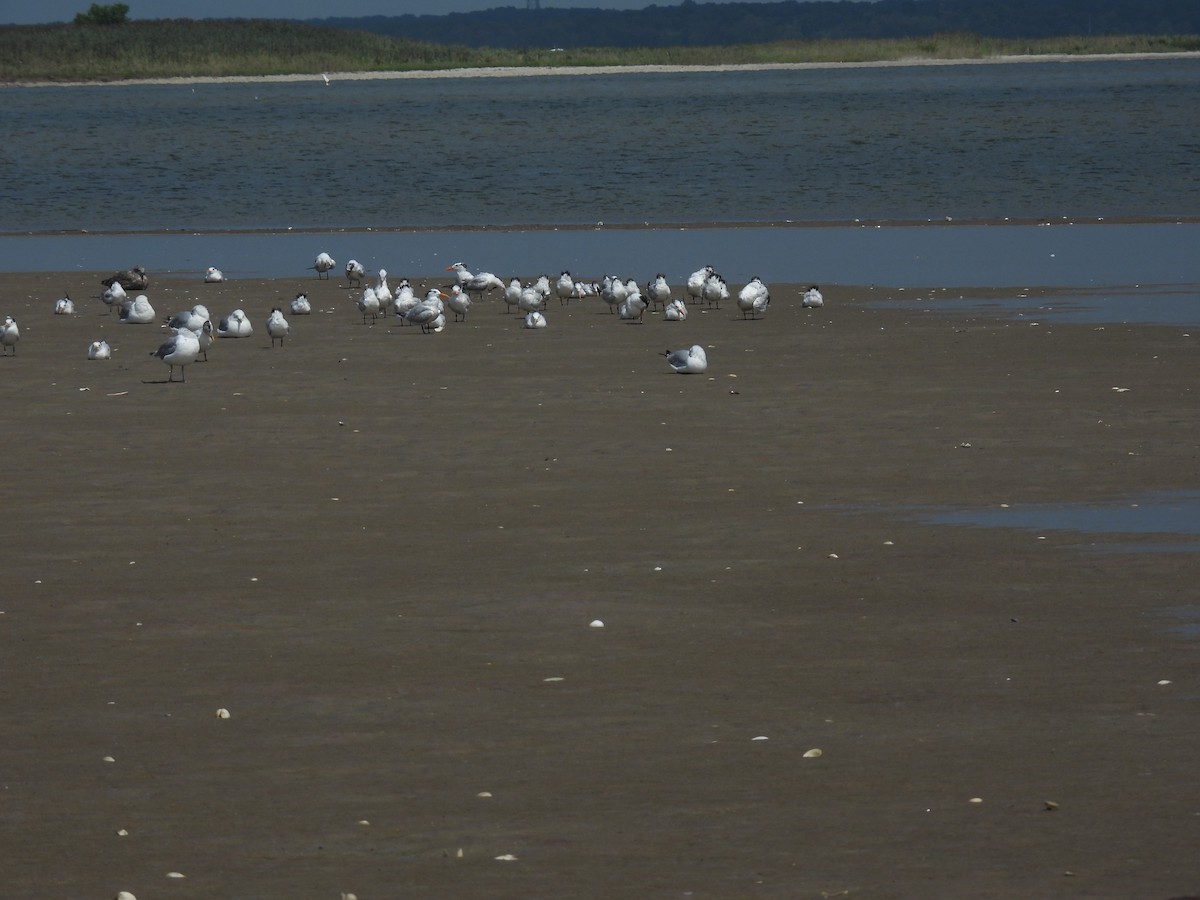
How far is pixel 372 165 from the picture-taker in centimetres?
7019

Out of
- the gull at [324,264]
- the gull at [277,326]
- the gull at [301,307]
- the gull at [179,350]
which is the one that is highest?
the gull at [179,350]

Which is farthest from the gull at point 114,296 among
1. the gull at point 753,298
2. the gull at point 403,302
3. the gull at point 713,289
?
the gull at point 753,298

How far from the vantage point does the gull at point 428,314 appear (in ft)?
88.1

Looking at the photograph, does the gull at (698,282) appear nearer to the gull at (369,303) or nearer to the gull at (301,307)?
the gull at (369,303)

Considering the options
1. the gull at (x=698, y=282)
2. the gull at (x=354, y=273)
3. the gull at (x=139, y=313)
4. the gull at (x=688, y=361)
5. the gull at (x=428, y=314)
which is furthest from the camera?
the gull at (x=354, y=273)

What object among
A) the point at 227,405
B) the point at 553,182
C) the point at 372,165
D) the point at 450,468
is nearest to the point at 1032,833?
the point at 450,468

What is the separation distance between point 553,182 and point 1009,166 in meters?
13.5

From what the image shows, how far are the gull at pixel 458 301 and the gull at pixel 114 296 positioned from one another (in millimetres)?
4920

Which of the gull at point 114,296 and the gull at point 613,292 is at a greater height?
the gull at point 613,292

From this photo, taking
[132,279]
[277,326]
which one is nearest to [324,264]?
[132,279]

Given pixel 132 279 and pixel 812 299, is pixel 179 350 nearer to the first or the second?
pixel 812 299

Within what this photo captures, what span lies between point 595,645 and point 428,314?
16.2 metres

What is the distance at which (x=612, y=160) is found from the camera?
69625mm

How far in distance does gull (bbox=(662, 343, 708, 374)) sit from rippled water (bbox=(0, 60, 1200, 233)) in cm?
2743
